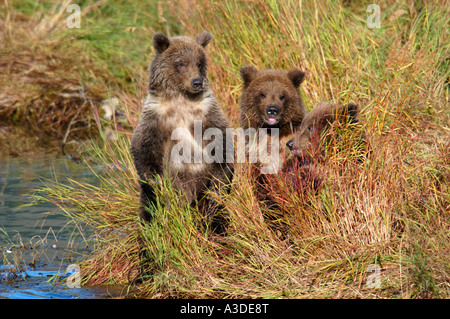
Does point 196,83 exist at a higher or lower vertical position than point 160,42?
lower

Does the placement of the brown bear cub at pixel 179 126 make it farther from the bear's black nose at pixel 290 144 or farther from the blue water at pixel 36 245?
the blue water at pixel 36 245

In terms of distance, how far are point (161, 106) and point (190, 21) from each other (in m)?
3.94

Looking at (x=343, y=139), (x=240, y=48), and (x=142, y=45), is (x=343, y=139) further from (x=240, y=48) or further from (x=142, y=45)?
(x=142, y=45)

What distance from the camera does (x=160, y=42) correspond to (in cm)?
538

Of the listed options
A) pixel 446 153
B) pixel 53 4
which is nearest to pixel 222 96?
pixel 446 153

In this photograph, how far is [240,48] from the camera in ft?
25.7

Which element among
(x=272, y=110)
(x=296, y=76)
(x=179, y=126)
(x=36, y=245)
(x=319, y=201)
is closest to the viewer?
(x=319, y=201)

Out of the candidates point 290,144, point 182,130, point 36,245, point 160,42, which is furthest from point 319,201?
point 36,245

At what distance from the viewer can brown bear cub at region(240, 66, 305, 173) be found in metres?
5.90

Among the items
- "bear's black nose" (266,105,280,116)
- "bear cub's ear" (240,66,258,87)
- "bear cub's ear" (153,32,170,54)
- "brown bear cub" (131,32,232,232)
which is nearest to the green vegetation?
"brown bear cub" (131,32,232,232)

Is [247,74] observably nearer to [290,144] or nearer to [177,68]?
[290,144]

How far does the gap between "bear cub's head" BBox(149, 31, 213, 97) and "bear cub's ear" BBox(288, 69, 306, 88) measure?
95 cm

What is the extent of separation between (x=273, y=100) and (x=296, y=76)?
14.5 inches

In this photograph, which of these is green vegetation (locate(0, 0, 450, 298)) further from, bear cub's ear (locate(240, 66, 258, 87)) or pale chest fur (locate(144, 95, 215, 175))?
bear cub's ear (locate(240, 66, 258, 87))
